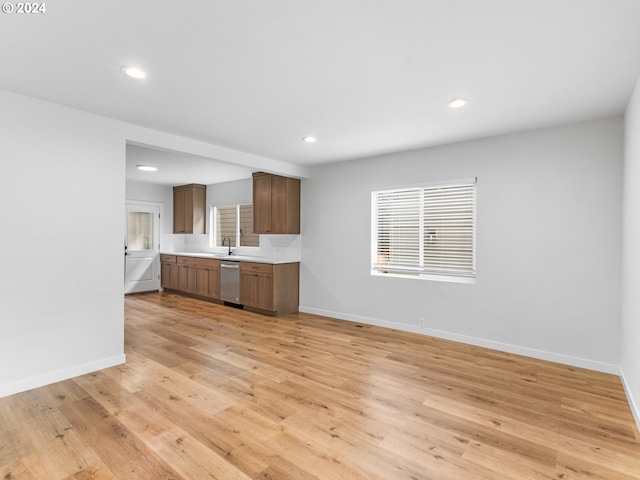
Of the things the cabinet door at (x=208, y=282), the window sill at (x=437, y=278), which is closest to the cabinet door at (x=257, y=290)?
the cabinet door at (x=208, y=282)

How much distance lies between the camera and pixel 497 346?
3.99m

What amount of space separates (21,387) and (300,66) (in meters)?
3.45

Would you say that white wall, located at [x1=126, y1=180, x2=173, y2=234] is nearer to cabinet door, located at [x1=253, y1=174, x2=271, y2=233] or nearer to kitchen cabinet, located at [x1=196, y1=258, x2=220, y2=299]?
kitchen cabinet, located at [x1=196, y1=258, x2=220, y2=299]

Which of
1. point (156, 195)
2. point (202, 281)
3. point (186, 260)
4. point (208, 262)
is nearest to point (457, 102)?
point (208, 262)

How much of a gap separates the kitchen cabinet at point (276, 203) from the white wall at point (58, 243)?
2.76 meters

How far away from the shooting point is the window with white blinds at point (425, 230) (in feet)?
14.2

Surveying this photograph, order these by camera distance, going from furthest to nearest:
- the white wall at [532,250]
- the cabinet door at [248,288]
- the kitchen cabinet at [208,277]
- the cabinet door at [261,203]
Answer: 1. the kitchen cabinet at [208,277]
2. the cabinet door at [261,203]
3. the cabinet door at [248,288]
4. the white wall at [532,250]

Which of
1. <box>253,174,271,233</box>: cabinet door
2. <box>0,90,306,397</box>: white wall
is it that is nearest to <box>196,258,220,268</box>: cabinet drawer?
<box>253,174,271,233</box>: cabinet door

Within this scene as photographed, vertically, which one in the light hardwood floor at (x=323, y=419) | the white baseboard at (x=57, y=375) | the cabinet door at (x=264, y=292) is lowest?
the light hardwood floor at (x=323, y=419)

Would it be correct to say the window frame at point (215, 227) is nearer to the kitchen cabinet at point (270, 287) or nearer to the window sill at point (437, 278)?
the kitchen cabinet at point (270, 287)

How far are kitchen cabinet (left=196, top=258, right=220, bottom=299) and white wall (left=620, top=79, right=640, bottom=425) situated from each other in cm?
596

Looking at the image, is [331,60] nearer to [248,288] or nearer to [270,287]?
[270,287]

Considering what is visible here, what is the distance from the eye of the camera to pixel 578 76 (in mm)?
2486

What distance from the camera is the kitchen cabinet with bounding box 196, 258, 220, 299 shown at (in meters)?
6.68
